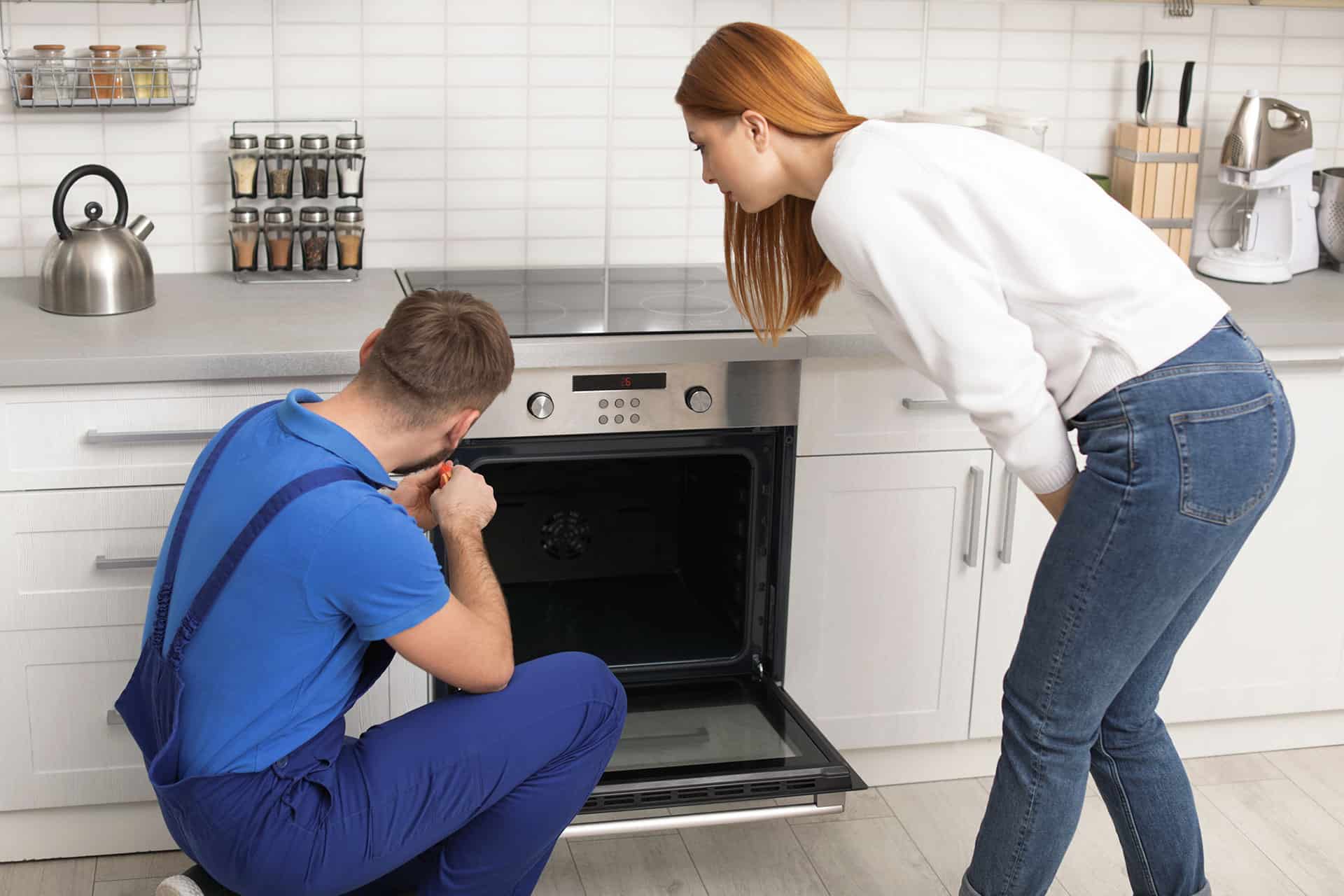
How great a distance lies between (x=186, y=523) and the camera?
165 centimetres

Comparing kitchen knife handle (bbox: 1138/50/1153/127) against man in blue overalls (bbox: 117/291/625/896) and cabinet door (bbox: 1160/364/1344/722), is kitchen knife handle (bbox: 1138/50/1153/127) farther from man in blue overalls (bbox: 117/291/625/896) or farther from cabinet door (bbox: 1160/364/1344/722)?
man in blue overalls (bbox: 117/291/625/896)

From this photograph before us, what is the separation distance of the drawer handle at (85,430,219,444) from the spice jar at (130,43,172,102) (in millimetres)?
735

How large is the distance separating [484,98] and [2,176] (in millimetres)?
904

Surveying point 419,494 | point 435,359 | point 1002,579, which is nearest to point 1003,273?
point 435,359

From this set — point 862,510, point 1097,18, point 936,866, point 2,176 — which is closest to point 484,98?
point 2,176

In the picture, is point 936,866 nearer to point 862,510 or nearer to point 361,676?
point 862,510

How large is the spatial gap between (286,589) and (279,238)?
131cm

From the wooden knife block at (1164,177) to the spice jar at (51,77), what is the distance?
2068 millimetres

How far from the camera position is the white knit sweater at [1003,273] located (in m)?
1.60

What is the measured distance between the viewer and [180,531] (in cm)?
167

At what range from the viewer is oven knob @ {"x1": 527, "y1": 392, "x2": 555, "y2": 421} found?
91.4 inches

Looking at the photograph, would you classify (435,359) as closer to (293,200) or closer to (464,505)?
(464,505)

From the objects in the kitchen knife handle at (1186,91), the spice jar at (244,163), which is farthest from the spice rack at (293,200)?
the kitchen knife handle at (1186,91)

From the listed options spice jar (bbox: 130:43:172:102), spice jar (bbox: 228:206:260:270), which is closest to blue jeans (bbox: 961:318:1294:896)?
spice jar (bbox: 228:206:260:270)
